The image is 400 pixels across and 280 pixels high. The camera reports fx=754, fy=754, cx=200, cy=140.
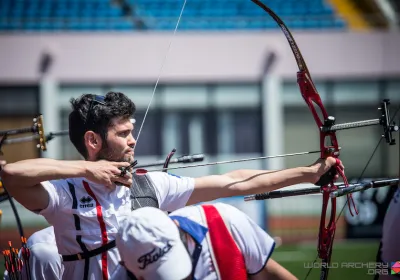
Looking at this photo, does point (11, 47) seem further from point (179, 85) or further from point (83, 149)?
point (83, 149)

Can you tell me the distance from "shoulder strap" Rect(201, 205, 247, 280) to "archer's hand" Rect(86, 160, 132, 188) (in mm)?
599

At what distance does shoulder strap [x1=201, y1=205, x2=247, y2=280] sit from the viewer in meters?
2.23

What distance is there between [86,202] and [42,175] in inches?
9.8

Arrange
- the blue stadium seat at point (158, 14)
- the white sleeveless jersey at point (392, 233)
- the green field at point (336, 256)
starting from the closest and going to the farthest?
the white sleeveless jersey at point (392, 233) < the green field at point (336, 256) < the blue stadium seat at point (158, 14)

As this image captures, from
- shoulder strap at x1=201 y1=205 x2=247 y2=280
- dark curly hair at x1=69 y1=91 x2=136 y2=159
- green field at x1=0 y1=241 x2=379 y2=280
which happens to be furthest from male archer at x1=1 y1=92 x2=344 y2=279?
green field at x1=0 y1=241 x2=379 y2=280

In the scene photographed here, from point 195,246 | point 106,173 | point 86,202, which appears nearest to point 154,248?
point 195,246

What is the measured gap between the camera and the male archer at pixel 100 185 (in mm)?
2740

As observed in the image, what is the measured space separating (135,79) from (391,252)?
1084cm

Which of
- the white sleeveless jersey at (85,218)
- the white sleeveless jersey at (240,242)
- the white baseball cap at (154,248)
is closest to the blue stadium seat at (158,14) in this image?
the white sleeveless jersey at (85,218)

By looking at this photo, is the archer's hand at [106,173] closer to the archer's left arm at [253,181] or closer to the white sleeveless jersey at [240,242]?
the archer's left arm at [253,181]

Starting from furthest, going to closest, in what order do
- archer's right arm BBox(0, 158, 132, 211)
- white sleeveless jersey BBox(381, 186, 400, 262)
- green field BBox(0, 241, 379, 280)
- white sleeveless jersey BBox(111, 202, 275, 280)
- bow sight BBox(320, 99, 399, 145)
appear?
green field BBox(0, 241, 379, 280), white sleeveless jersey BBox(381, 186, 400, 262), bow sight BBox(320, 99, 399, 145), archer's right arm BBox(0, 158, 132, 211), white sleeveless jersey BBox(111, 202, 275, 280)

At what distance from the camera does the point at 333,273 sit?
6.34 m

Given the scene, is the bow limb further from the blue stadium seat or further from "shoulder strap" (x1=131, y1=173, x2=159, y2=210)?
the blue stadium seat

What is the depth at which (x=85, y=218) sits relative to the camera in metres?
2.83
